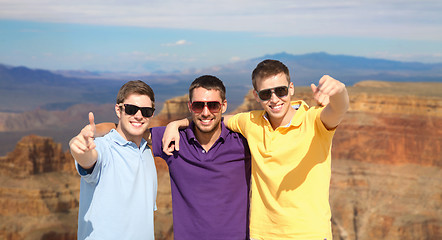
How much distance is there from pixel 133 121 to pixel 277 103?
1.99 meters

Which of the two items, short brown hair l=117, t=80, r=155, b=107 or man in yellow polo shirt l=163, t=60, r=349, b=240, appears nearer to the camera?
man in yellow polo shirt l=163, t=60, r=349, b=240

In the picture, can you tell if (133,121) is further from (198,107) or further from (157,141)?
(198,107)

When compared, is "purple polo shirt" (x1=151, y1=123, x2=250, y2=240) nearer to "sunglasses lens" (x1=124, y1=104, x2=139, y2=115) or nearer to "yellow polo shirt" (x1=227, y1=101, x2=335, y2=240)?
"yellow polo shirt" (x1=227, y1=101, x2=335, y2=240)

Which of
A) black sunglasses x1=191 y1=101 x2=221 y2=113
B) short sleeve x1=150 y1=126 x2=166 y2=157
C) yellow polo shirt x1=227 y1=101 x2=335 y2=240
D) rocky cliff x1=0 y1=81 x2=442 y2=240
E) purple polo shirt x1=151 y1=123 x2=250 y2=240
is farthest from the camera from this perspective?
rocky cliff x1=0 y1=81 x2=442 y2=240

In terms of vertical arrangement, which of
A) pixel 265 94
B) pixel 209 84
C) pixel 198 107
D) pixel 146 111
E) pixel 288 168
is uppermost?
pixel 209 84

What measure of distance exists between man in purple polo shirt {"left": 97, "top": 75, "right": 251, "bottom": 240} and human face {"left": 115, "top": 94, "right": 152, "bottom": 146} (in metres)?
0.48

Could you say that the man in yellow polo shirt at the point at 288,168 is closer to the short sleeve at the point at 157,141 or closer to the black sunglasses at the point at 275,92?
the black sunglasses at the point at 275,92

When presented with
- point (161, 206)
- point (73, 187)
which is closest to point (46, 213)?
point (73, 187)

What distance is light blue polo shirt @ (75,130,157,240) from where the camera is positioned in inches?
215

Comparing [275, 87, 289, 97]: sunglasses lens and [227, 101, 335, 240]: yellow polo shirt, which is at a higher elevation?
[275, 87, 289, 97]: sunglasses lens

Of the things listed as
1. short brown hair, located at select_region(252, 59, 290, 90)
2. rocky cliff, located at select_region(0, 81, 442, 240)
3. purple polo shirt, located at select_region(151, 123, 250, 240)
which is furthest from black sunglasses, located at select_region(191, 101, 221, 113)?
rocky cliff, located at select_region(0, 81, 442, 240)

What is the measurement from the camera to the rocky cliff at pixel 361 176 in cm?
5272

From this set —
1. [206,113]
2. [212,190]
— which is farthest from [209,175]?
[206,113]

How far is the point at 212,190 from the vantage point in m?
6.38
